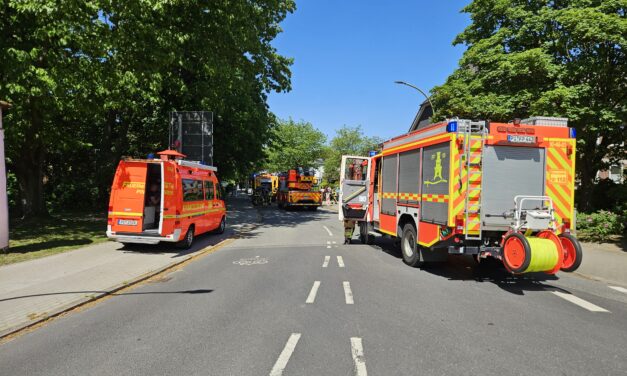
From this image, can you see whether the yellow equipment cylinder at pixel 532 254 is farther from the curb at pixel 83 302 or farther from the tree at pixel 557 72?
the tree at pixel 557 72

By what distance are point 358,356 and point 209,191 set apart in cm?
1062

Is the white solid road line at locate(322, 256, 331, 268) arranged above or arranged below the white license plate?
below

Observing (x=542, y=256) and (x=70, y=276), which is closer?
(x=542, y=256)

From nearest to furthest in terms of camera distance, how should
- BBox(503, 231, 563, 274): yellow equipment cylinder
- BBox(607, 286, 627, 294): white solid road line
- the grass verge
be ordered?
BBox(503, 231, 563, 274): yellow equipment cylinder, BBox(607, 286, 627, 294): white solid road line, the grass verge

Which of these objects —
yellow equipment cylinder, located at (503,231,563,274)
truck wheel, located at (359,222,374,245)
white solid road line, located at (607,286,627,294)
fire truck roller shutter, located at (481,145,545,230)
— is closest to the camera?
yellow equipment cylinder, located at (503,231,563,274)

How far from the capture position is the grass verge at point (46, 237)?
999 centimetres

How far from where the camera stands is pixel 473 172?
7.46m

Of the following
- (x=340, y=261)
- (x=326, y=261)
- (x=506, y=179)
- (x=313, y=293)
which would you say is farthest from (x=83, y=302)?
(x=506, y=179)

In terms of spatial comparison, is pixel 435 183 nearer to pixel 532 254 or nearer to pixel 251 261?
pixel 532 254

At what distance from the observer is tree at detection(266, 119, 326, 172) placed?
6009cm

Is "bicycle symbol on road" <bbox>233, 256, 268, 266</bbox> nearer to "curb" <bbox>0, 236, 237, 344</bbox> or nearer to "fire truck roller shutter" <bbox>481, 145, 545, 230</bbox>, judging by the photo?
"curb" <bbox>0, 236, 237, 344</bbox>

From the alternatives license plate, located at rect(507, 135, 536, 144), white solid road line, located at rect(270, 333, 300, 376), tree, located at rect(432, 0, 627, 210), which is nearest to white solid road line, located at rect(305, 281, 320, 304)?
white solid road line, located at rect(270, 333, 300, 376)

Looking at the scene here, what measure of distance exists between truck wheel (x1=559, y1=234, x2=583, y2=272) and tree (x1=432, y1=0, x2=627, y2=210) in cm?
838

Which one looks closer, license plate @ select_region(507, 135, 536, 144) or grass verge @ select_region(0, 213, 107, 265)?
license plate @ select_region(507, 135, 536, 144)
